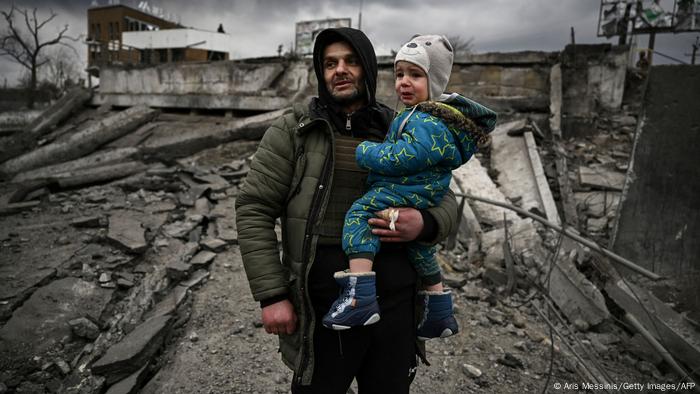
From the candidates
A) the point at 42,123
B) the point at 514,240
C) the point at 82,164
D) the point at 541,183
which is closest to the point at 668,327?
the point at 514,240

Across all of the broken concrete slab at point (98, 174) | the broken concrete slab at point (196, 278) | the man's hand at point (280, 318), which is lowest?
the broken concrete slab at point (196, 278)

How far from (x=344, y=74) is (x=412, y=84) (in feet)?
0.94

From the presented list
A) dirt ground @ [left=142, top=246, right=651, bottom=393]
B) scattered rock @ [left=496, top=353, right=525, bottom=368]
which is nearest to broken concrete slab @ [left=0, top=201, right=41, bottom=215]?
dirt ground @ [left=142, top=246, right=651, bottom=393]

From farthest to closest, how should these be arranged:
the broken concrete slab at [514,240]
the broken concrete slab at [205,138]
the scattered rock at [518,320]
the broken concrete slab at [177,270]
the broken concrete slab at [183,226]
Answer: the broken concrete slab at [205,138]
the broken concrete slab at [183,226]
the broken concrete slab at [514,240]
the broken concrete slab at [177,270]
the scattered rock at [518,320]

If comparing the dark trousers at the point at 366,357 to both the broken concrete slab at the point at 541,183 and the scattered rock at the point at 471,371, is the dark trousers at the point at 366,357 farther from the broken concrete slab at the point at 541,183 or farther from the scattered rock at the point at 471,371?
the broken concrete slab at the point at 541,183

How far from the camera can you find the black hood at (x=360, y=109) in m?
1.58

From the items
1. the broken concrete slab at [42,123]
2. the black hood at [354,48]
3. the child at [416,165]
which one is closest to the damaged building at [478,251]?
the broken concrete slab at [42,123]

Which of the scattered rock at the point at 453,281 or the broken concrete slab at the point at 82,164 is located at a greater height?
the broken concrete slab at the point at 82,164

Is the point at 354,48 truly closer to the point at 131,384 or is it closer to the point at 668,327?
the point at 131,384

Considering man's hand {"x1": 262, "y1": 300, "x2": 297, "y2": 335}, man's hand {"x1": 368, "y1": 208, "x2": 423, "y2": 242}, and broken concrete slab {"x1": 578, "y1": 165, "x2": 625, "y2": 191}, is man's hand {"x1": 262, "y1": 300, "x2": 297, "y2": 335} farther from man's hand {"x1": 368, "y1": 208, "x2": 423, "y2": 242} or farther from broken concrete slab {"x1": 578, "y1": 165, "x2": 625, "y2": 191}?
broken concrete slab {"x1": 578, "y1": 165, "x2": 625, "y2": 191}

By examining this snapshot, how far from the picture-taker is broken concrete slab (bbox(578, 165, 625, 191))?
6.19 meters

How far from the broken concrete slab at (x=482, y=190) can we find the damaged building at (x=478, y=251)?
0.03 metres

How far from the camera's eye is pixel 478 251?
4957 millimetres

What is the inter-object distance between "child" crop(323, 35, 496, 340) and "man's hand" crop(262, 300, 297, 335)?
0.21 metres
